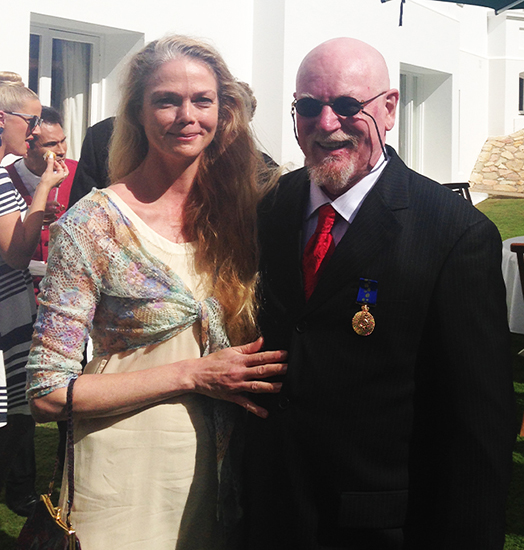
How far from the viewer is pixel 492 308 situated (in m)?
1.53

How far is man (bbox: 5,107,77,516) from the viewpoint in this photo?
3.64m

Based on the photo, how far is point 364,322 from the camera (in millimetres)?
1575

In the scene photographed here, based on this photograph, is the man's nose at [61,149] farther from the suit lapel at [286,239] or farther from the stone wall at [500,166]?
the stone wall at [500,166]

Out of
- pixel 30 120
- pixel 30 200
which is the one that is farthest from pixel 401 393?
pixel 30 120

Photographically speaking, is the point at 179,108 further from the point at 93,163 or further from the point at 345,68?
the point at 93,163

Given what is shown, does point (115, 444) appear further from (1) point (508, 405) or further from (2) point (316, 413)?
(1) point (508, 405)

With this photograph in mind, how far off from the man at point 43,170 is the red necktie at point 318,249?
2372 millimetres

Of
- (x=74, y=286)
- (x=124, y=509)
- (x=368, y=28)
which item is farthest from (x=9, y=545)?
(x=368, y=28)

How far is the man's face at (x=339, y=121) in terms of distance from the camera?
1.66 metres

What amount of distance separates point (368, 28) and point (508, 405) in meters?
7.00

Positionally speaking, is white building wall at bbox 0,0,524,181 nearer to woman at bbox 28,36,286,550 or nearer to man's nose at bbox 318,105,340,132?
woman at bbox 28,36,286,550

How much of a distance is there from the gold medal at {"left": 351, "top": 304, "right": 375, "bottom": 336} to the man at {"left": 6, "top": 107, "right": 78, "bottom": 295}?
2560 mm

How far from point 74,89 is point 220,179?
176 inches

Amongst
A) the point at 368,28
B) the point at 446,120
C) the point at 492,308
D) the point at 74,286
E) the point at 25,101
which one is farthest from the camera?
the point at 446,120
